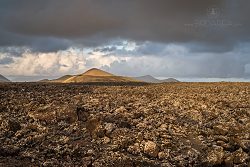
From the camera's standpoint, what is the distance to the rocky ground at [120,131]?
17719 mm

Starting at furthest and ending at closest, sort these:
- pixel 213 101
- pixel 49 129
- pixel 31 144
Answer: pixel 213 101, pixel 49 129, pixel 31 144

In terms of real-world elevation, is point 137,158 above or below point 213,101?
below

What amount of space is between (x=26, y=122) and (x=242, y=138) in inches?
462

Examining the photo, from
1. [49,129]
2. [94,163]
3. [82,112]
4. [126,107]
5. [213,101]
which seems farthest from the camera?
[213,101]

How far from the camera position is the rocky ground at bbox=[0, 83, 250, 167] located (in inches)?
698

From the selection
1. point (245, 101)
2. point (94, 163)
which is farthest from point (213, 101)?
point (94, 163)

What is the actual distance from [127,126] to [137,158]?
3501 millimetres

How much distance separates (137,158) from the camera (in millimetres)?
17734

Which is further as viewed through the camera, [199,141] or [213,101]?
[213,101]

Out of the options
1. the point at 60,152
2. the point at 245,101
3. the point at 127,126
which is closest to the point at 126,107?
the point at 127,126

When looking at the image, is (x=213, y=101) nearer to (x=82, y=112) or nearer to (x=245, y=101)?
(x=245, y=101)

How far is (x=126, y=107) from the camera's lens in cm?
2380

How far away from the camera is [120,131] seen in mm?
Result: 20062

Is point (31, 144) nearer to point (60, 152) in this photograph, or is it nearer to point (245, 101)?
point (60, 152)
